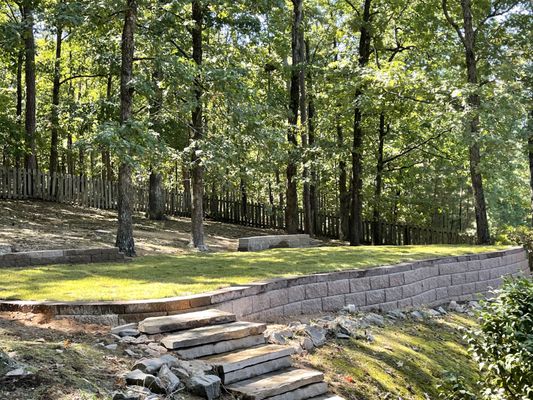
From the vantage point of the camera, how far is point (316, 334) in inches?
249

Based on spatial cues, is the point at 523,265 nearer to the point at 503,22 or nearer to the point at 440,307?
the point at 440,307

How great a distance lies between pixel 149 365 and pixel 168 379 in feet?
0.71

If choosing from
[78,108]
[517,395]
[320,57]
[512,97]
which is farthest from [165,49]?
[320,57]

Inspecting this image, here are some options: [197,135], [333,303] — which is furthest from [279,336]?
[197,135]

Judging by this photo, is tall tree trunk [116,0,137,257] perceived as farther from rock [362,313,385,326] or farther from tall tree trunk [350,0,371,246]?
tall tree trunk [350,0,371,246]

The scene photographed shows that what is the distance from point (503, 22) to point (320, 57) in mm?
8334

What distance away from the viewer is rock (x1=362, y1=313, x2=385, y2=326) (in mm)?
7836

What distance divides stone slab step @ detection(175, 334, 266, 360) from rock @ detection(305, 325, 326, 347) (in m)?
0.84

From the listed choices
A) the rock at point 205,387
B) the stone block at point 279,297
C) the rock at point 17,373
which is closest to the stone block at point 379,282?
the stone block at point 279,297

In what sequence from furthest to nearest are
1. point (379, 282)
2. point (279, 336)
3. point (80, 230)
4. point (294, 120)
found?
point (294, 120)
point (80, 230)
point (379, 282)
point (279, 336)

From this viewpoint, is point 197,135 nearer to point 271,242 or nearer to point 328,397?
point 271,242

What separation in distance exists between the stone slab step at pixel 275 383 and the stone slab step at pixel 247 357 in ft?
0.45

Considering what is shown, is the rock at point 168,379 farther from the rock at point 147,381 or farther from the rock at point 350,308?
the rock at point 350,308

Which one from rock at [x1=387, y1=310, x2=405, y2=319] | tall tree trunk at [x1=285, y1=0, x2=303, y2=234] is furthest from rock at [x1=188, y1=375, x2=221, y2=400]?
tall tree trunk at [x1=285, y1=0, x2=303, y2=234]
